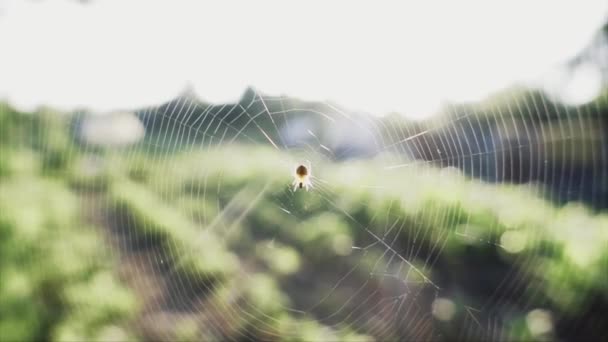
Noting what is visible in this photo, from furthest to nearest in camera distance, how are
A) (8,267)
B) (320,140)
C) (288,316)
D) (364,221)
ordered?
(364,221) < (288,316) < (320,140) < (8,267)

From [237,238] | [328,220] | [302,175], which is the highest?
[302,175]

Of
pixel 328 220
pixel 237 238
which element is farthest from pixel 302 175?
pixel 237 238

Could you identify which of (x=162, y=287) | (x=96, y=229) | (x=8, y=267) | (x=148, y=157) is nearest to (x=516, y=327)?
(x=162, y=287)

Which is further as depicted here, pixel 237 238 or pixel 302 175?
pixel 237 238

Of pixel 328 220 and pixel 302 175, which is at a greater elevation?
pixel 302 175

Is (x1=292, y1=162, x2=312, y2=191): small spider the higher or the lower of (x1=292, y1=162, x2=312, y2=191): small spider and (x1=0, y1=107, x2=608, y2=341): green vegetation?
the higher

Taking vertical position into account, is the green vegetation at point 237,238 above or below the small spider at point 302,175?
below

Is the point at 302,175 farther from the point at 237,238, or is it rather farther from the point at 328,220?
the point at 237,238

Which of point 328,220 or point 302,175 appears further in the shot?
point 328,220

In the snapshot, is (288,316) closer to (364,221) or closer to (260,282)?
(260,282)

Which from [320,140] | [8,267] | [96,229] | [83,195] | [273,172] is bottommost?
[8,267]

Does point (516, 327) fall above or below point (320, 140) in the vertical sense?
below
